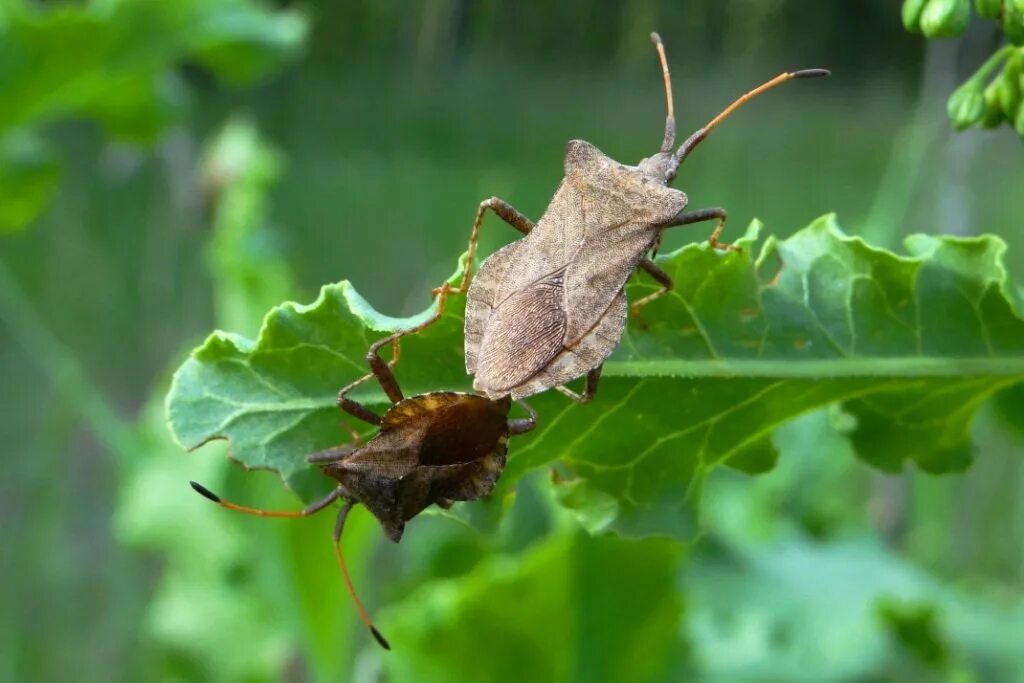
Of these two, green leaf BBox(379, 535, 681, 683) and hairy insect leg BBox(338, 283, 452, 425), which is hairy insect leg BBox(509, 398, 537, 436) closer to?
hairy insect leg BBox(338, 283, 452, 425)

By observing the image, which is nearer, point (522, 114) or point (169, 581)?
point (169, 581)

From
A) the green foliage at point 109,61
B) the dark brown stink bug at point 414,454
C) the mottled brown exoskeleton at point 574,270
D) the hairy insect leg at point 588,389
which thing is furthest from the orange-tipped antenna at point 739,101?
the green foliage at point 109,61

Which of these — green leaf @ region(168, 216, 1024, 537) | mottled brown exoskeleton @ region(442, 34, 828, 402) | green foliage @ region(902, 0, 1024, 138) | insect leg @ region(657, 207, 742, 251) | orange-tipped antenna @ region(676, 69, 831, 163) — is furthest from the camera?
insect leg @ region(657, 207, 742, 251)

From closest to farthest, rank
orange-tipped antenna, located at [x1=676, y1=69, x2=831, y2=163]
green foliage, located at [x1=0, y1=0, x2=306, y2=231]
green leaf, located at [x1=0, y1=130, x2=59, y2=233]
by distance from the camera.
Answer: orange-tipped antenna, located at [x1=676, y1=69, x2=831, y2=163]
green foliage, located at [x1=0, y1=0, x2=306, y2=231]
green leaf, located at [x1=0, y1=130, x2=59, y2=233]

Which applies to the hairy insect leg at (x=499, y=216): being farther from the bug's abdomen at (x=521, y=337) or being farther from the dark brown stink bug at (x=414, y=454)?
the dark brown stink bug at (x=414, y=454)

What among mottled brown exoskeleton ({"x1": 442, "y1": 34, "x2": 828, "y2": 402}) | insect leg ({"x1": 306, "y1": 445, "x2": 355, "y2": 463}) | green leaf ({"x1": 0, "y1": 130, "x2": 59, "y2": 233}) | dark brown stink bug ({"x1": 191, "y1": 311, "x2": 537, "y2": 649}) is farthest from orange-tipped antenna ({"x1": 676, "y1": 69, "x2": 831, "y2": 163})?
green leaf ({"x1": 0, "y1": 130, "x2": 59, "y2": 233})

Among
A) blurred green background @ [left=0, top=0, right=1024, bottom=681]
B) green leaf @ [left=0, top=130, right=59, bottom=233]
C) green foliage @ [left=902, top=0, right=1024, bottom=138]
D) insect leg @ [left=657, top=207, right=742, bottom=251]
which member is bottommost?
blurred green background @ [left=0, top=0, right=1024, bottom=681]

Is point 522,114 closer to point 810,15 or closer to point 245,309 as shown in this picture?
point 810,15

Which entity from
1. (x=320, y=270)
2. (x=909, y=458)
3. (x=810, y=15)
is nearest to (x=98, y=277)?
(x=320, y=270)
